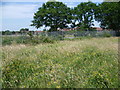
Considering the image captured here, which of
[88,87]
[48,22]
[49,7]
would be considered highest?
[49,7]

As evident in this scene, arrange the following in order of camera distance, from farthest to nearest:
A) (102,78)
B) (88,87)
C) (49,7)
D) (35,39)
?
(49,7) → (35,39) → (102,78) → (88,87)

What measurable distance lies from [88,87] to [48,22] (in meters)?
31.8

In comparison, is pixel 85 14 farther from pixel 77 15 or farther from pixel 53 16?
pixel 53 16

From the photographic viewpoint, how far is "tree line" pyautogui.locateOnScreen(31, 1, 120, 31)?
32594 mm

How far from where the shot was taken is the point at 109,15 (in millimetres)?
33281

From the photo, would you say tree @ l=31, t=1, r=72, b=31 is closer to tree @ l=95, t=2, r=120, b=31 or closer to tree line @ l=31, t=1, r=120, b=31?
tree line @ l=31, t=1, r=120, b=31

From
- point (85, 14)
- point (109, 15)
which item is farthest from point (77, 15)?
point (109, 15)

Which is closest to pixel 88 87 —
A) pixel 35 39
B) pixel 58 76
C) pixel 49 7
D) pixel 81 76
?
pixel 81 76

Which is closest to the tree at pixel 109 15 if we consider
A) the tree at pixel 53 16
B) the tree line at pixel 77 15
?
the tree line at pixel 77 15

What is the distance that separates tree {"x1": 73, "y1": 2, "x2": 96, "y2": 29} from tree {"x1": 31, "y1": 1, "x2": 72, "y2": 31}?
8.08ft

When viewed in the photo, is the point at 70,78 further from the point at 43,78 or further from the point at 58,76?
the point at 43,78

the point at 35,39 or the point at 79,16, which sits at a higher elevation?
the point at 79,16

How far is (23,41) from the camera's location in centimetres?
1086

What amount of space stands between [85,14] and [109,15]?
6.98 metres
